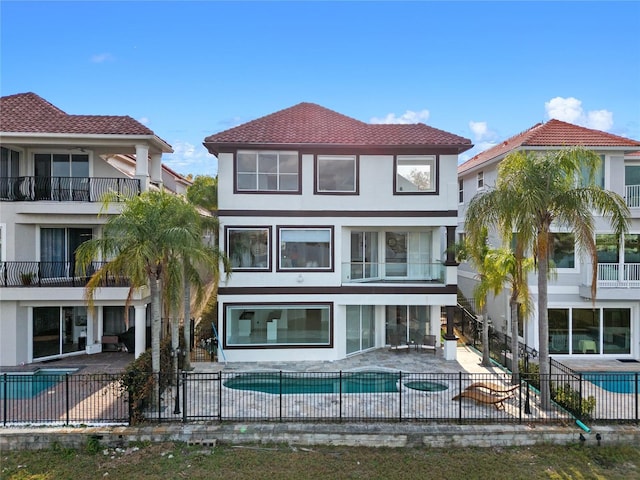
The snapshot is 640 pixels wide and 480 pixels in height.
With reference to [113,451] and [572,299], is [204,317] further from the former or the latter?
[572,299]

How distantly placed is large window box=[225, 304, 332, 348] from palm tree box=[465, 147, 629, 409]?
8.13 m

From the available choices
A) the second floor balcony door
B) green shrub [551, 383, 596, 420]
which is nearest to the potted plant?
the second floor balcony door

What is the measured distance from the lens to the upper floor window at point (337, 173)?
1744cm

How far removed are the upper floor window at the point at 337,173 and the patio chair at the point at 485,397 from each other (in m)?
8.89

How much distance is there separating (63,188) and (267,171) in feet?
27.0

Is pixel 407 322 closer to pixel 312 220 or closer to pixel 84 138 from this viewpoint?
pixel 312 220

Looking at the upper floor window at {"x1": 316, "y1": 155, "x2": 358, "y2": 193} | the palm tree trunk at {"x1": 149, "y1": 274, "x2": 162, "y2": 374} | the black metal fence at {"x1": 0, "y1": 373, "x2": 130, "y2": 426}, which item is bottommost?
the black metal fence at {"x1": 0, "y1": 373, "x2": 130, "y2": 426}

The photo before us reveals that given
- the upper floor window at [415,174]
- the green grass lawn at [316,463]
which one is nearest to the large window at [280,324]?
the upper floor window at [415,174]

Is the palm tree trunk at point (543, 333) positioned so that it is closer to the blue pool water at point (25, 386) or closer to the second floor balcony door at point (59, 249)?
the blue pool water at point (25, 386)

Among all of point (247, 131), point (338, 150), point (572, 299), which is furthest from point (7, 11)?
point (572, 299)

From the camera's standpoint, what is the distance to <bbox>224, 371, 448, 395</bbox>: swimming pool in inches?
543

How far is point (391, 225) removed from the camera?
17469mm

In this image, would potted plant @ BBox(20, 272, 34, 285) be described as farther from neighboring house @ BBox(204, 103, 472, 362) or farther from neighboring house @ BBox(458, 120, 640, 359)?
neighboring house @ BBox(458, 120, 640, 359)

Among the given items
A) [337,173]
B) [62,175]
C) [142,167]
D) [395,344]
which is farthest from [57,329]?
[395,344]
